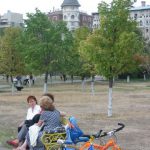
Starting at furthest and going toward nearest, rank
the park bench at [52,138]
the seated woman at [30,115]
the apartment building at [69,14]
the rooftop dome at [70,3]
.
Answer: the apartment building at [69,14] → the rooftop dome at [70,3] → the seated woman at [30,115] → the park bench at [52,138]

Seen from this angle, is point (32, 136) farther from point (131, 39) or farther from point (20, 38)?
point (20, 38)

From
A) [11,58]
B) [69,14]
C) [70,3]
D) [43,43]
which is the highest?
[70,3]

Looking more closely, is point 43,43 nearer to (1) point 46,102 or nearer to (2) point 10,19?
(1) point 46,102

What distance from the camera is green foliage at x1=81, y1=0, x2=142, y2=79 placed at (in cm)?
2188

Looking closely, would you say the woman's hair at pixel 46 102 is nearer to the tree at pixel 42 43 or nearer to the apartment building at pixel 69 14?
the tree at pixel 42 43

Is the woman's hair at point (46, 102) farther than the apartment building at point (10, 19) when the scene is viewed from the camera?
No

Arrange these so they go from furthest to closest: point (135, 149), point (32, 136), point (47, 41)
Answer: point (47, 41) < point (135, 149) < point (32, 136)

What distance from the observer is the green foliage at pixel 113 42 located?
21.9m

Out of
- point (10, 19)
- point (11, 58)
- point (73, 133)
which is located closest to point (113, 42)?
point (73, 133)

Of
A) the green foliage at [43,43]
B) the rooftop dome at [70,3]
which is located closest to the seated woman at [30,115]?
the green foliage at [43,43]

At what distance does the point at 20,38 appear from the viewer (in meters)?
40.7

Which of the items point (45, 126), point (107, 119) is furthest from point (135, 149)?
point (107, 119)

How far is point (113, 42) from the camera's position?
72.8 feet

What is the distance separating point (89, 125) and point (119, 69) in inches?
185
